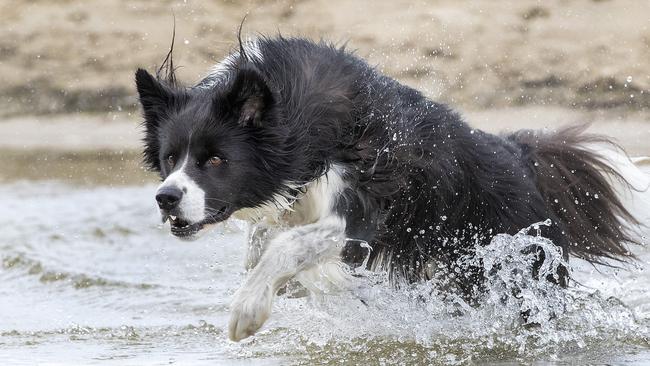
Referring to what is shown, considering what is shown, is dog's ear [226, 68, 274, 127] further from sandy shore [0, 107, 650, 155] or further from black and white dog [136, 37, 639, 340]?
sandy shore [0, 107, 650, 155]

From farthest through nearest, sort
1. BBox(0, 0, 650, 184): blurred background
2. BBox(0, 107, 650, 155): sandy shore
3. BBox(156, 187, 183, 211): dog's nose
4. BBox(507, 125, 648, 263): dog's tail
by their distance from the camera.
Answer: BBox(0, 0, 650, 184): blurred background, BBox(0, 107, 650, 155): sandy shore, BBox(507, 125, 648, 263): dog's tail, BBox(156, 187, 183, 211): dog's nose

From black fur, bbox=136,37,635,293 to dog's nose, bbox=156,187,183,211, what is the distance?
177mm

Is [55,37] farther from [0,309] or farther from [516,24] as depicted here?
[0,309]

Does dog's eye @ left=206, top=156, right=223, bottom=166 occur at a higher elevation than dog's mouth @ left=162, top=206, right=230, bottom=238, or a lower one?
higher

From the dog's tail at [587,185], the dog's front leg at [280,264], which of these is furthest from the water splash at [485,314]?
the dog's front leg at [280,264]

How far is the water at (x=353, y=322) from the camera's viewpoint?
5.96 meters

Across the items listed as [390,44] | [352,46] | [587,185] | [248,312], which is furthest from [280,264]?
[390,44]

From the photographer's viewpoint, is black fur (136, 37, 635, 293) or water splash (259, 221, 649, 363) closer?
black fur (136, 37, 635, 293)

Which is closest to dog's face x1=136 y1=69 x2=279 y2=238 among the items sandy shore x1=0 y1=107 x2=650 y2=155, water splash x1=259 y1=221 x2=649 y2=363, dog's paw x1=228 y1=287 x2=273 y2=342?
dog's paw x1=228 y1=287 x2=273 y2=342

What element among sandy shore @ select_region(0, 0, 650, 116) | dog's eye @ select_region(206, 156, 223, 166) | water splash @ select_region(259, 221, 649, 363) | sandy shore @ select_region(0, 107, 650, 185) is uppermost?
sandy shore @ select_region(0, 0, 650, 116)

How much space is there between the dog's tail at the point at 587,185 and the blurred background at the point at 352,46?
7.10 metres

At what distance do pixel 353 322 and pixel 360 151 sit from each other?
1.01 metres

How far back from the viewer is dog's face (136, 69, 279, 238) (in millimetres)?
5453

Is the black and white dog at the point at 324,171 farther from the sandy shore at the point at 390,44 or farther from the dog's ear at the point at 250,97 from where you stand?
the sandy shore at the point at 390,44
